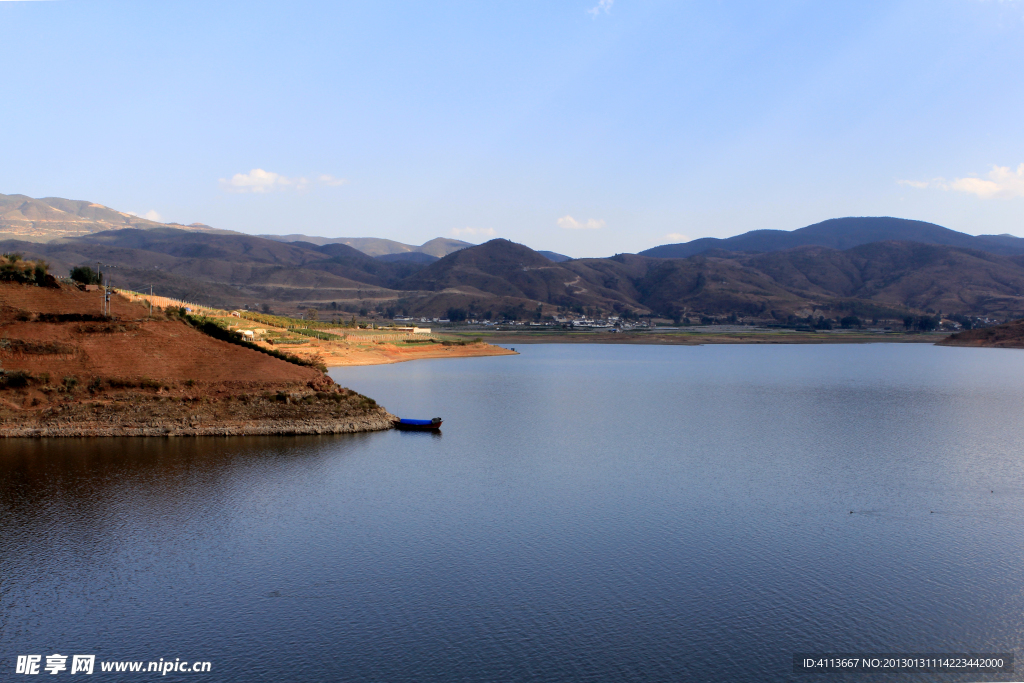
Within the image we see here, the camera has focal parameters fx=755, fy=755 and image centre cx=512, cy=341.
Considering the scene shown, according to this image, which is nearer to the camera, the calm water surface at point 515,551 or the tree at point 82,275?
the calm water surface at point 515,551

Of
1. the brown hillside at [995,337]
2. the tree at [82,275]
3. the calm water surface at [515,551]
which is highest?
the tree at [82,275]

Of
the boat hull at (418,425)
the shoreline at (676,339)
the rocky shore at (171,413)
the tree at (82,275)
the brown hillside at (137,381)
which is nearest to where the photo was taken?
the rocky shore at (171,413)

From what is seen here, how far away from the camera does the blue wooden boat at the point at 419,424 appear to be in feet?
165

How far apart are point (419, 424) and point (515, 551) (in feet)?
83.9

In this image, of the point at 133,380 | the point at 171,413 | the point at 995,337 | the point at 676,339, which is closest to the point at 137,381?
the point at 133,380

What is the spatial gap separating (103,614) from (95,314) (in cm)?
3628

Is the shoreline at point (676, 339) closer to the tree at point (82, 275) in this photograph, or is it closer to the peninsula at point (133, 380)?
the tree at point (82, 275)

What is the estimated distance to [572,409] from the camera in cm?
6297

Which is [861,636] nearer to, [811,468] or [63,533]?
[811,468]

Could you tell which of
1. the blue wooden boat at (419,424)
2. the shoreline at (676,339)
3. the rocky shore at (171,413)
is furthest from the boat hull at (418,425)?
the shoreline at (676,339)

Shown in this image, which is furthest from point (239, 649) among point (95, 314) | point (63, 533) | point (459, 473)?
point (95, 314)

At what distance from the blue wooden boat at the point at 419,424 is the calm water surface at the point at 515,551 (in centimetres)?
126

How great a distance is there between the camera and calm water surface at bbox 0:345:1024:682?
741 inches

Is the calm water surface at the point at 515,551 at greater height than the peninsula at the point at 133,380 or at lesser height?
lesser
